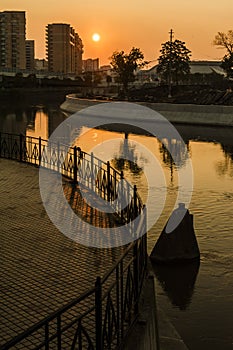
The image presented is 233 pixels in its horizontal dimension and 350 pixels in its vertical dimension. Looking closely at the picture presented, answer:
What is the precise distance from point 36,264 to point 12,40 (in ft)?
463

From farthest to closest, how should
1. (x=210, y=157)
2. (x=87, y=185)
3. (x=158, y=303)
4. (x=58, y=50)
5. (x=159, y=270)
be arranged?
(x=58, y=50)
(x=210, y=157)
(x=87, y=185)
(x=159, y=270)
(x=158, y=303)

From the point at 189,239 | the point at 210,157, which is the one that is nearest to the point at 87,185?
the point at 189,239

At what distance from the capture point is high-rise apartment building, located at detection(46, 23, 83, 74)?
511ft

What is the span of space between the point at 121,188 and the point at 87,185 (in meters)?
3.09

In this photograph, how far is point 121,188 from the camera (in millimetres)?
10328

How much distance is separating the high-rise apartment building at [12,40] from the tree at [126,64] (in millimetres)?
63999

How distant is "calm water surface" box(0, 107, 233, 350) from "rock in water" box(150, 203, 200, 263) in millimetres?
263

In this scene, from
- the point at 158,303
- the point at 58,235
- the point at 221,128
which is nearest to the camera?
the point at 158,303

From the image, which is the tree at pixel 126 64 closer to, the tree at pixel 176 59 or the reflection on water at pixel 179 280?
the tree at pixel 176 59

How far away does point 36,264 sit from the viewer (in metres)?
7.44

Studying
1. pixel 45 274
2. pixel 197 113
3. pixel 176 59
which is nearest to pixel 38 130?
pixel 197 113

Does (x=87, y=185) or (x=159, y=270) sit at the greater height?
(x=87, y=185)

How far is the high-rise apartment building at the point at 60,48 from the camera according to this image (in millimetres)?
155625

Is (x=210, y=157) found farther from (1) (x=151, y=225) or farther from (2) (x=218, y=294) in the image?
(2) (x=218, y=294)
